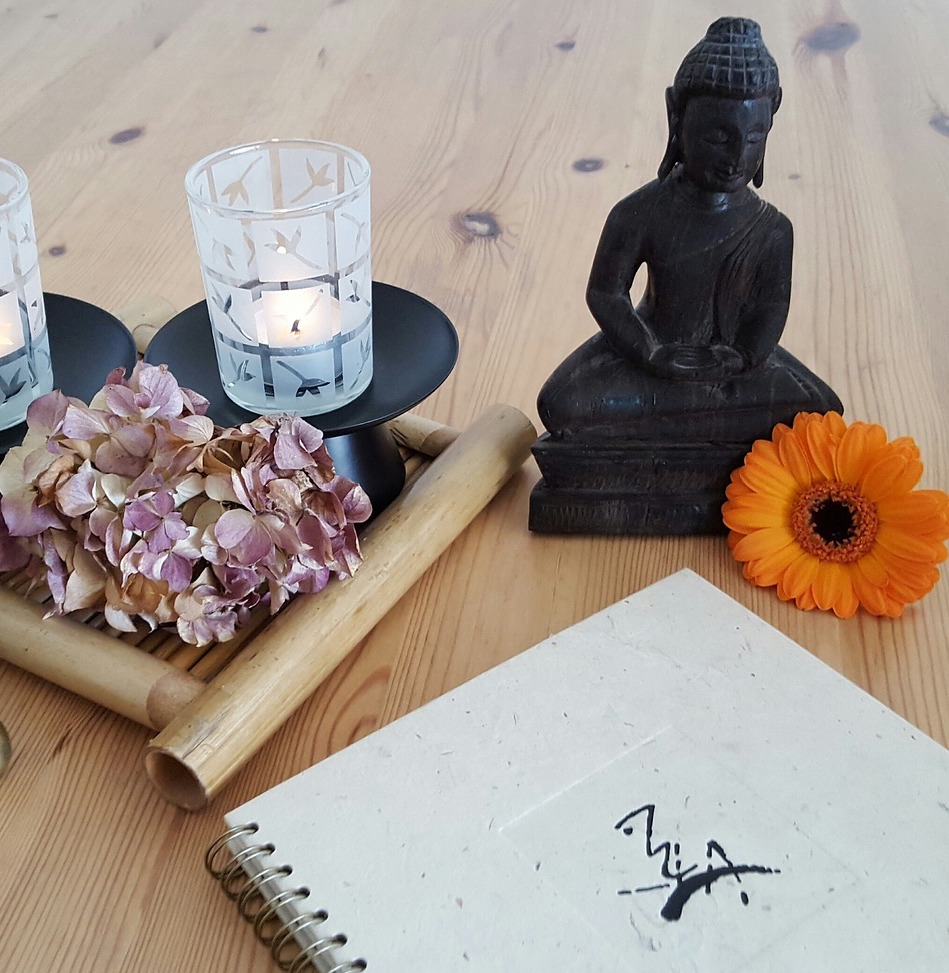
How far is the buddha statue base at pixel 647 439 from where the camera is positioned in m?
0.59

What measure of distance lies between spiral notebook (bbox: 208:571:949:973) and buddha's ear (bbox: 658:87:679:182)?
23 cm

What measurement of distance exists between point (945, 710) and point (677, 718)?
132 mm

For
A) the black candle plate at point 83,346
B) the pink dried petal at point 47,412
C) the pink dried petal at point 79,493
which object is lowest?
the black candle plate at point 83,346

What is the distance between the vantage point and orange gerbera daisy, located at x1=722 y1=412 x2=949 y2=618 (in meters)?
0.56

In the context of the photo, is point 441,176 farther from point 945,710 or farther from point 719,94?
point 945,710

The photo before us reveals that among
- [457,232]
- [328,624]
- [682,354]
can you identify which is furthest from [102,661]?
[457,232]

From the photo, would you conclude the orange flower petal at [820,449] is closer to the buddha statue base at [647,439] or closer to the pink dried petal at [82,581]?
the buddha statue base at [647,439]

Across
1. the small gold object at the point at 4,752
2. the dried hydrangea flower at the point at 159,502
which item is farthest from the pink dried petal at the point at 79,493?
the small gold object at the point at 4,752

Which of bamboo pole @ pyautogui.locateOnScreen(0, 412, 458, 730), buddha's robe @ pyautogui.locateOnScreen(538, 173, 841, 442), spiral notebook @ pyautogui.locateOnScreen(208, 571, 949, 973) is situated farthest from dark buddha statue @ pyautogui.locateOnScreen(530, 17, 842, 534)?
bamboo pole @ pyautogui.locateOnScreen(0, 412, 458, 730)

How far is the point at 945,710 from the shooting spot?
53 cm

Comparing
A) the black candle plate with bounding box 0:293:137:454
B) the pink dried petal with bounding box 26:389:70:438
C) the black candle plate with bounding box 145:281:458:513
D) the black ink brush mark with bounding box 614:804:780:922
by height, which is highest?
the pink dried petal with bounding box 26:389:70:438

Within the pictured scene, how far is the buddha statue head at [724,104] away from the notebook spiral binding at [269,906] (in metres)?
0.37

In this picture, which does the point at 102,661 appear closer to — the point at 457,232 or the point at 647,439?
the point at 647,439

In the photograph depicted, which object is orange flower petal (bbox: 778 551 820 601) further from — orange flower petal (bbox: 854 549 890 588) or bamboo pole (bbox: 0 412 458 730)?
bamboo pole (bbox: 0 412 458 730)
